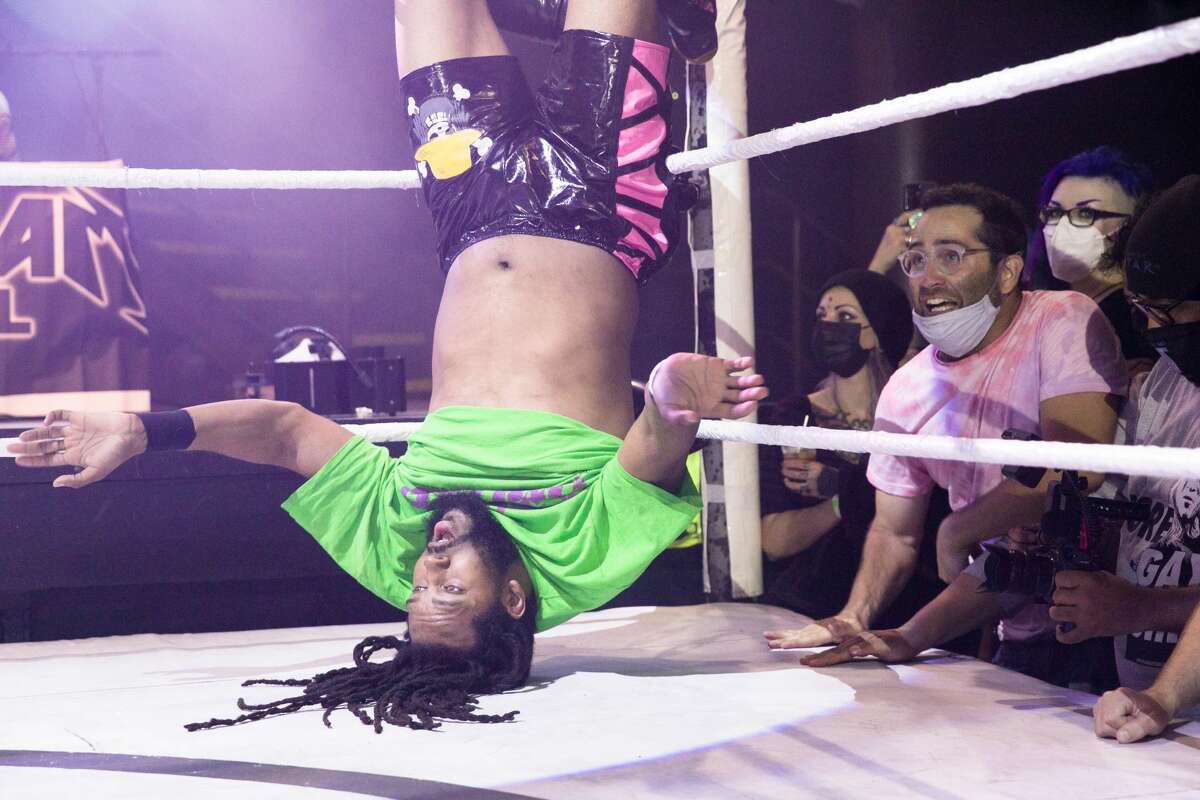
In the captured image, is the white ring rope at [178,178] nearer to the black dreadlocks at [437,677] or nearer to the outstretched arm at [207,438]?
the outstretched arm at [207,438]

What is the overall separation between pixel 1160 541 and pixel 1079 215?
0.70 metres

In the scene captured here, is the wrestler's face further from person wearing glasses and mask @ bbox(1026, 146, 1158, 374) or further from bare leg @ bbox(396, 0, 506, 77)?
person wearing glasses and mask @ bbox(1026, 146, 1158, 374)

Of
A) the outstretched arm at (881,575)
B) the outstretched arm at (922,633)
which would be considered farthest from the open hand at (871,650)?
the outstretched arm at (881,575)

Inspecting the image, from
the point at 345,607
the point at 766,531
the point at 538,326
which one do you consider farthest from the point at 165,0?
the point at 766,531

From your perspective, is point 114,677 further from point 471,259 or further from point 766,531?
point 766,531

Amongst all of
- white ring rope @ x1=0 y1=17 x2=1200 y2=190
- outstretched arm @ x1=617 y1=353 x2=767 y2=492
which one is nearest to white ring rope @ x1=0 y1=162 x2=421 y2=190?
white ring rope @ x1=0 y1=17 x2=1200 y2=190

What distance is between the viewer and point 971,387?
5.95 feet

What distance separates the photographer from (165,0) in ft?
11.8

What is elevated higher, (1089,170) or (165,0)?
Result: (165,0)

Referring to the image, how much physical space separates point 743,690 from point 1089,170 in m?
1.12

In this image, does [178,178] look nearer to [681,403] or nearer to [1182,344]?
[681,403]

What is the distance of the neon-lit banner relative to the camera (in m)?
2.84

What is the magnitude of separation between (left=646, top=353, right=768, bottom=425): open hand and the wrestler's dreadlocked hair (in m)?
0.41

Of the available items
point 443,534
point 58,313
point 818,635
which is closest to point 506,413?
point 443,534
